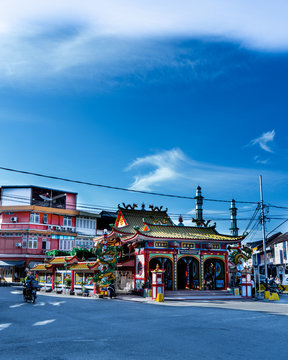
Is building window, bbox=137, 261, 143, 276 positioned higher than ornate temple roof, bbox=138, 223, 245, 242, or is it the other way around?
ornate temple roof, bbox=138, 223, 245, 242

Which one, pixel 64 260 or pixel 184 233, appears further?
pixel 64 260

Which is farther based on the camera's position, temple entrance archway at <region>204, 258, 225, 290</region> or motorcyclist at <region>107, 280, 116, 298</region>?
temple entrance archway at <region>204, 258, 225, 290</region>

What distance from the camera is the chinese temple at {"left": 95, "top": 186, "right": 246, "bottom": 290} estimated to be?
29656 millimetres

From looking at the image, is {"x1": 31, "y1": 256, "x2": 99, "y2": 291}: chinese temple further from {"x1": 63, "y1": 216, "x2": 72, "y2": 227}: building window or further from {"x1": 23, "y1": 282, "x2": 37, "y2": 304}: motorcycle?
{"x1": 63, "y1": 216, "x2": 72, "y2": 227}: building window

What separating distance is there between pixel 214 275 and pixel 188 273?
2.56 m

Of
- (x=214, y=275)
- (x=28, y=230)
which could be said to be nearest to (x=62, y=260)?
(x=214, y=275)

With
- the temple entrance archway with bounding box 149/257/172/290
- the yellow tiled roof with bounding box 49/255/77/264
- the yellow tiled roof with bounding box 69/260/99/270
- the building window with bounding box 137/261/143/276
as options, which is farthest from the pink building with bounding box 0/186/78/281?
the building window with bounding box 137/261/143/276

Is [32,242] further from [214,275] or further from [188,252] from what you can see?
[214,275]

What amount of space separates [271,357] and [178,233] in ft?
75.9

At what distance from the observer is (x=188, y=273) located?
102 ft

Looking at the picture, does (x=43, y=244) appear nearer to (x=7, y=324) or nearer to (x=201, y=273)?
(x=201, y=273)

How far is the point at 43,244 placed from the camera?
5384cm

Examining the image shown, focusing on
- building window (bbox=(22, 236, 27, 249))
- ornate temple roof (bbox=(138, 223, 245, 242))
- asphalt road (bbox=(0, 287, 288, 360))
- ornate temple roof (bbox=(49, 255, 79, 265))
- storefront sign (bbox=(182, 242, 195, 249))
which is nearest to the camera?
asphalt road (bbox=(0, 287, 288, 360))

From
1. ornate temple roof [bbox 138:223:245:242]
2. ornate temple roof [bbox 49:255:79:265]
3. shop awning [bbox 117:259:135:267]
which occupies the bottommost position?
shop awning [bbox 117:259:135:267]
